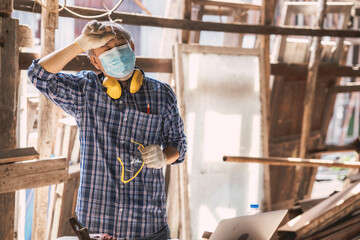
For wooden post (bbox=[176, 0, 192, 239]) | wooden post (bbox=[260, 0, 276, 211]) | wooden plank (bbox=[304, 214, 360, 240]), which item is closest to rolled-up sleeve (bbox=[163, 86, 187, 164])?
wooden plank (bbox=[304, 214, 360, 240])

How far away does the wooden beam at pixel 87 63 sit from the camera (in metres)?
3.08

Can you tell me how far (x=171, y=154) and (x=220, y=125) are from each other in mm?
2067

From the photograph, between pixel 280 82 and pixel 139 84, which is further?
pixel 280 82

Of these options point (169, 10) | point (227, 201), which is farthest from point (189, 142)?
point (169, 10)

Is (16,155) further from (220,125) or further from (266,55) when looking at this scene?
(266,55)

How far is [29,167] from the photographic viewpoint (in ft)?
6.59

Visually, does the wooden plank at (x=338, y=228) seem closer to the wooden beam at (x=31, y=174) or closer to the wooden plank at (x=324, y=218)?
the wooden plank at (x=324, y=218)

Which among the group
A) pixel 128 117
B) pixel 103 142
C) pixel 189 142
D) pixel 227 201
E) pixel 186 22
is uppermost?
pixel 186 22

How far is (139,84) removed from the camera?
1901 mm

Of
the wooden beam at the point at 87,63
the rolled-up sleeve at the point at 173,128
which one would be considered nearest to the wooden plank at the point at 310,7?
the wooden beam at the point at 87,63

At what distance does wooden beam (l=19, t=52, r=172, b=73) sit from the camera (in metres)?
3.08

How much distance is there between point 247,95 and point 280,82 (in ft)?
2.84

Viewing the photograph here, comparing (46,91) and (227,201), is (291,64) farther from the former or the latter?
(46,91)

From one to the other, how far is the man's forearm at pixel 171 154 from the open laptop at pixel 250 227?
46 centimetres
